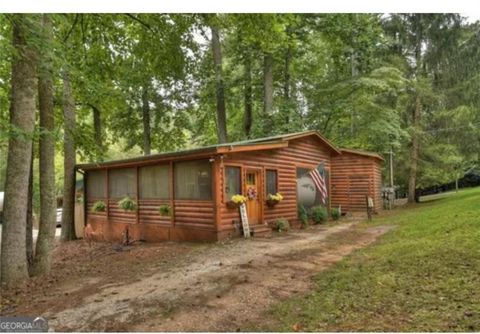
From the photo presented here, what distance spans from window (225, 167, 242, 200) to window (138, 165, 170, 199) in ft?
5.70

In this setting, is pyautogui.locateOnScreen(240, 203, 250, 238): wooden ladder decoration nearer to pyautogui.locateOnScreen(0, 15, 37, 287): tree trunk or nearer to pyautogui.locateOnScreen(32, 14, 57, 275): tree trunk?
pyautogui.locateOnScreen(32, 14, 57, 275): tree trunk

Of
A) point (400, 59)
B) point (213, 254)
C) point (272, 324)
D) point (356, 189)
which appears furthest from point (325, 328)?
point (400, 59)

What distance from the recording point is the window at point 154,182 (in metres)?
10.6

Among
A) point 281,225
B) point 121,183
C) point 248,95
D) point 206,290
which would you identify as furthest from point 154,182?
point 248,95

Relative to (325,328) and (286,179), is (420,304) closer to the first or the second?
(325,328)

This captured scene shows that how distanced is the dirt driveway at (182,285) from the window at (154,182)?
6.15 ft

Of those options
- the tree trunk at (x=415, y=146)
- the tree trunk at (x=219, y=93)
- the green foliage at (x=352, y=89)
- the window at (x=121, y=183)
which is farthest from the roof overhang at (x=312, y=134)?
the tree trunk at (x=415, y=146)

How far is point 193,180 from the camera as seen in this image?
9.84m

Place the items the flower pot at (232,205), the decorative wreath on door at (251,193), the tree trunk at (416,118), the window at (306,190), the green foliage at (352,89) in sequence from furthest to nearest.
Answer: the tree trunk at (416,118) < the green foliage at (352,89) < the window at (306,190) < the decorative wreath on door at (251,193) < the flower pot at (232,205)

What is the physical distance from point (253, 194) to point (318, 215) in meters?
3.41

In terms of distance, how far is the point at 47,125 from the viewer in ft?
23.1

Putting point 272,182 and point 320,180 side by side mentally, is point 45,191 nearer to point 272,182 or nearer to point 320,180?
point 272,182

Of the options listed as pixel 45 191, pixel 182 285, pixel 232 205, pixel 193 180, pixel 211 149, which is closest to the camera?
pixel 182 285

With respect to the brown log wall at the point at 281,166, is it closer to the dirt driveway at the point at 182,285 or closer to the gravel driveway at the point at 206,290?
the dirt driveway at the point at 182,285
